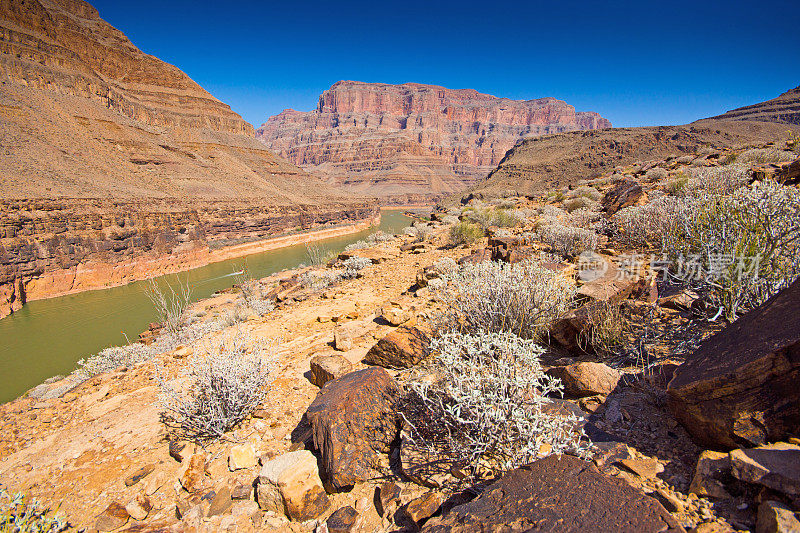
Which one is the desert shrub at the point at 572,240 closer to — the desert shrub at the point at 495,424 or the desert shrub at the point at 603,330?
the desert shrub at the point at 603,330

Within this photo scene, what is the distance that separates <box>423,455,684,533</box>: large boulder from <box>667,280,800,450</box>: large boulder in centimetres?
65

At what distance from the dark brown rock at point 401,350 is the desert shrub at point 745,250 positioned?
2493 mm

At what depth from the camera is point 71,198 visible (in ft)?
61.3

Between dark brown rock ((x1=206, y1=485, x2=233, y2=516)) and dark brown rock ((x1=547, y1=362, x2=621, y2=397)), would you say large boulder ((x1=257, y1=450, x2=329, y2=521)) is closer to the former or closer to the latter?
dark brown rock ((x1=206, y1=485, x2=233, y2=516))

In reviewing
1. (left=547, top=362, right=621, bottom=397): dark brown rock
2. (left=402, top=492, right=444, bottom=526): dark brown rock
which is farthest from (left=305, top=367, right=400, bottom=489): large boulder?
(left=547, top=362, right=621, bottom=397): dark brown rock

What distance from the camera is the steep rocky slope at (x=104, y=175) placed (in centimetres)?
1675

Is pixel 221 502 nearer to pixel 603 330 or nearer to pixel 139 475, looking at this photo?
pixel 139 475

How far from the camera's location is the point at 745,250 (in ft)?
8.70

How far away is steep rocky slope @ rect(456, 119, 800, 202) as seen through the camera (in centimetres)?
3894

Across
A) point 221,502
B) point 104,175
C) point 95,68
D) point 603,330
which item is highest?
point 95,68

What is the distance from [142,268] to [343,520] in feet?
80.6

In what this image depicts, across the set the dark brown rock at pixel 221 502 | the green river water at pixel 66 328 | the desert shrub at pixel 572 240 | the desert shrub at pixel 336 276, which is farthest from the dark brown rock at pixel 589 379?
the green river water at pixel 66 328

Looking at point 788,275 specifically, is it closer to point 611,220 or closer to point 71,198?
point 611,220

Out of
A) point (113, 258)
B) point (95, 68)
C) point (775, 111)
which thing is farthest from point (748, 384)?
point (775, 111)
